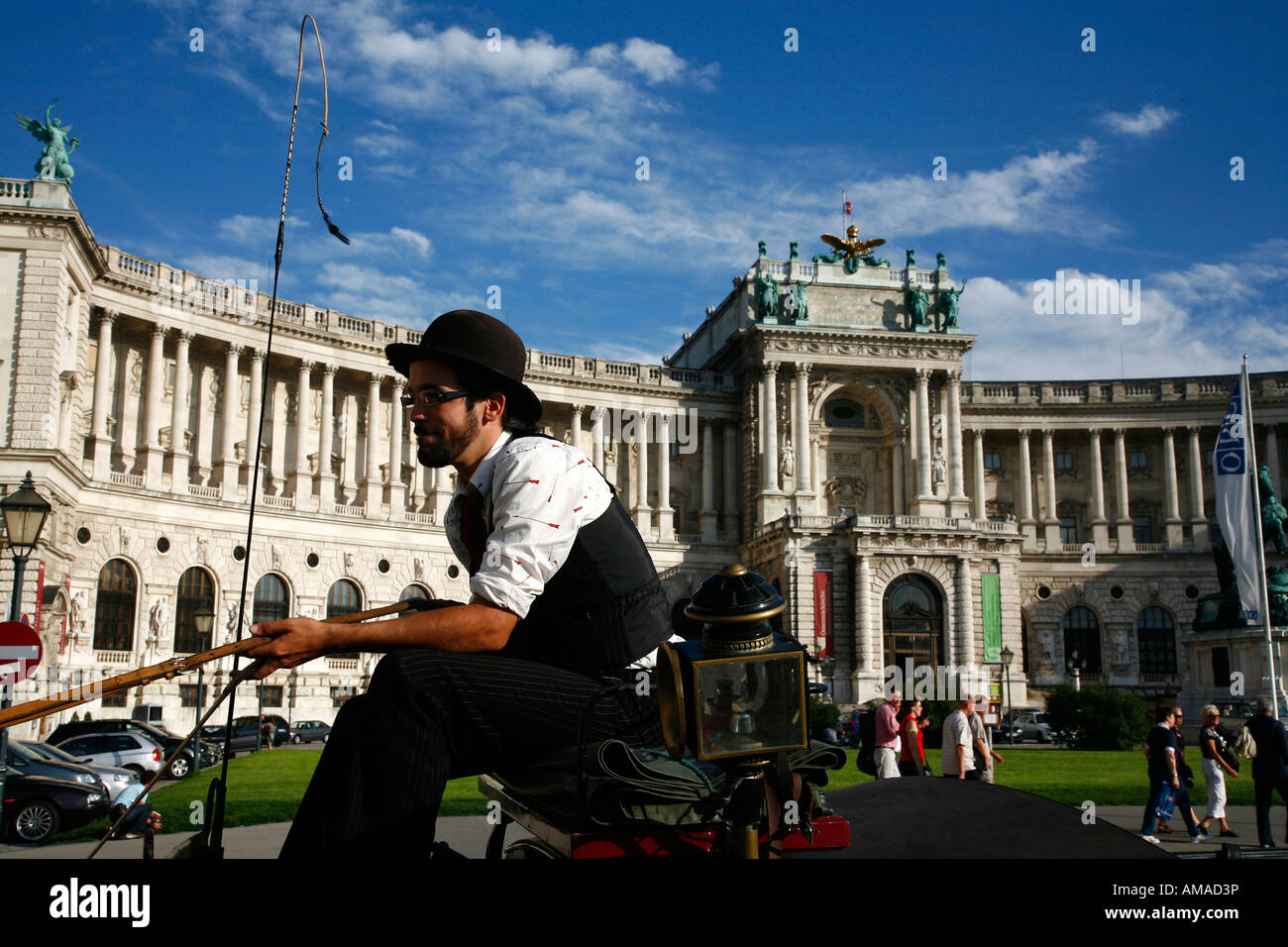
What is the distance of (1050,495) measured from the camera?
7225 cm

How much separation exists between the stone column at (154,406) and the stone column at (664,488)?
27934 millimetres

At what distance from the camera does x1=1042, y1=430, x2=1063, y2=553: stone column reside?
7150 centimetres

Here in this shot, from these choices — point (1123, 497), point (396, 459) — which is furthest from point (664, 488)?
point (1123, 497)

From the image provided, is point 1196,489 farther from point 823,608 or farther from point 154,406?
point 154,406

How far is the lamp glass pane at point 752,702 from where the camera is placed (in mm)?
2875

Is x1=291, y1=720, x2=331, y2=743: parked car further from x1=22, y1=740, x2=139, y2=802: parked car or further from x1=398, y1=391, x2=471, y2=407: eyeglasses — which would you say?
x1=398, y1=391, x2=471, y2=407: eyeglasses

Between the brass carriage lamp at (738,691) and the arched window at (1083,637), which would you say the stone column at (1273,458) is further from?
the brass carriage lamp at (738,691)

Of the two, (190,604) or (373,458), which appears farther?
(373,458)

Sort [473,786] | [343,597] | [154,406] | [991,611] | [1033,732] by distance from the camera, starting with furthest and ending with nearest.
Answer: [991,611] → [343,597] → [154,406] → [1033,732] → [473,786]

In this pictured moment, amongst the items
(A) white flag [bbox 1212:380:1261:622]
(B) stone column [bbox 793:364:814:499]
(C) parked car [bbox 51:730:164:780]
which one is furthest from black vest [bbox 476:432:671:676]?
(B) stone column [bbox 793:364:814:499]

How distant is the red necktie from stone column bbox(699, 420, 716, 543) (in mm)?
64724

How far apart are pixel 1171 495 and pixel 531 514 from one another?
248 ft
